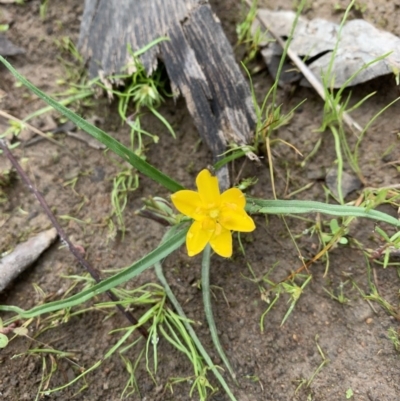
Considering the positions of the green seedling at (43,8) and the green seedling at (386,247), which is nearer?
the green seedling at (386,247)

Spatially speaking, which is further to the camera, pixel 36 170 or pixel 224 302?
pixel 36 170

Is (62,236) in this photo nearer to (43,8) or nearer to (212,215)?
(212,215)

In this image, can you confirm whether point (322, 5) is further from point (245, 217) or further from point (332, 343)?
point (332, 343)

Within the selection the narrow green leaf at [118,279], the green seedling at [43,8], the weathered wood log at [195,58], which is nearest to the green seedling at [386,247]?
the weathered wood log at [195,58]

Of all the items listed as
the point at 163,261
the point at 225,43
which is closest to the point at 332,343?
the point at 163,261

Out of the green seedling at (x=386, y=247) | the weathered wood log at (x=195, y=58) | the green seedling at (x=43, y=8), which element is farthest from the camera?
the green seedling at (x=43, y=8)

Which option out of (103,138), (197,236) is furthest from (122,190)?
(197,236)

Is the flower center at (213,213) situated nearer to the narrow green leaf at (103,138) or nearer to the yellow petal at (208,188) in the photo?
the yellow petal at (208,188)

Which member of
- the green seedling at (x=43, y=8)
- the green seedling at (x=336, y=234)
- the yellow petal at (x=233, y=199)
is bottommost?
the green seedling at (x=336, y=234)
